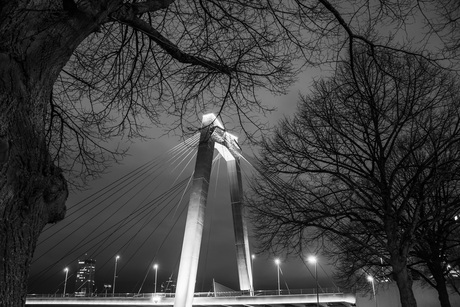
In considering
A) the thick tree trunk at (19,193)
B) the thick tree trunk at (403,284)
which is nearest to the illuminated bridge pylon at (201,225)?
the thick tree trunk at (403,284)

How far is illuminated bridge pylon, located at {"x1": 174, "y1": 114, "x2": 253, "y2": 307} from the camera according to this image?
59.3 feet

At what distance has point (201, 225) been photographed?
20.2m

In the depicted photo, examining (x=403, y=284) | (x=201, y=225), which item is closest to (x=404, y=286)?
(x=403, y=284)

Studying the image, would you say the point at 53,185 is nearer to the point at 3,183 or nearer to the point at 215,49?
the point at 3,183

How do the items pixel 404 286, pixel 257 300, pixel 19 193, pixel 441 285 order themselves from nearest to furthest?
pixel 19 193 < pixel 404 286 < pixel 441 285 < pixel 257 300

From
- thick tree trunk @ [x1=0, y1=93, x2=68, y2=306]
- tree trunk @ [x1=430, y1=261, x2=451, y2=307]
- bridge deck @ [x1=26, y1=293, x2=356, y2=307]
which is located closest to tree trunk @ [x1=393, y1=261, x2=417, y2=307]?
tree trunk @ [x1=430, y1=261, x2=451, y2=307]

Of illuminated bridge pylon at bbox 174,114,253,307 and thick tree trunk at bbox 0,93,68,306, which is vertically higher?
illuminated bridge pylon at bbox 174,114,253,307

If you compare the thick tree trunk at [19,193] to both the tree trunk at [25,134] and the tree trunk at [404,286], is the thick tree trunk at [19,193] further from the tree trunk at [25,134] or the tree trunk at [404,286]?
the tree trunk at [404,286]

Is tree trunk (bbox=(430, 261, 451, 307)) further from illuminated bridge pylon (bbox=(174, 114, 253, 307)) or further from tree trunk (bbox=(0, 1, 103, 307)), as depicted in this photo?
tree trunk (bbox=(0, 1, 103, 307))

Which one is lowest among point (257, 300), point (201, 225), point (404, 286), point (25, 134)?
point (257, 300)

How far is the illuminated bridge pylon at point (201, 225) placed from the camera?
18.1 metres

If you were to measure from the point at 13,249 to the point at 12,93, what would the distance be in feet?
2.93

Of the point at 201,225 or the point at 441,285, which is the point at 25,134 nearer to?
the point at 441,285

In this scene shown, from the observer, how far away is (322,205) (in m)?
8.75
